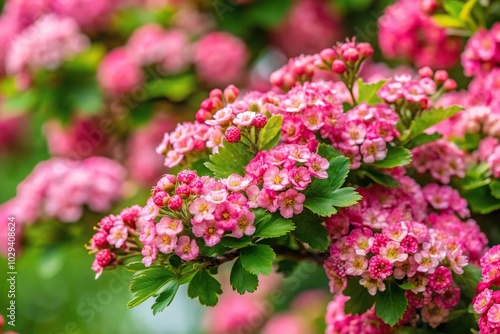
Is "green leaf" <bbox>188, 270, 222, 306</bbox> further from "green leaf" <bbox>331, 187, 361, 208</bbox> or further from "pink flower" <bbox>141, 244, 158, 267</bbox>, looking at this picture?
"green leaf" <bbox>331, 187, 361, 208</bbox>

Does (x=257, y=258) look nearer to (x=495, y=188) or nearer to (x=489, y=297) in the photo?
(x=489, y=297)

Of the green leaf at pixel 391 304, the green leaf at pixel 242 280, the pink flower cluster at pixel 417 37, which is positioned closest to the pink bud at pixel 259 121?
the green leaf at pixel 242 280

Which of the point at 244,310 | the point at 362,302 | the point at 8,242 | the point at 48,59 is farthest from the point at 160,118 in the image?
the point at 362,302

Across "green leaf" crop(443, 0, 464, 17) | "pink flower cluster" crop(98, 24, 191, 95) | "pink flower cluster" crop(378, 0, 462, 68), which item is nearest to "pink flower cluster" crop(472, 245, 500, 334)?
"green leaf" crop(443, 0, 464, 17)

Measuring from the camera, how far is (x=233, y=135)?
4.49 feet

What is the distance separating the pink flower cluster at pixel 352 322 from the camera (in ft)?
5.05

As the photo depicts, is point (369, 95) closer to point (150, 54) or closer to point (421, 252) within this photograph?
point (421, 252)

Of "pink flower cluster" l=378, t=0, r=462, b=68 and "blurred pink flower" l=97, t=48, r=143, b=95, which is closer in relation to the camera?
"pink flower cluster" l=378, t=0, r=462, b=68

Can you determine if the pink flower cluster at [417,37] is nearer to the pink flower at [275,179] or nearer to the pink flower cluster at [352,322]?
the pink flower cluster at [352,322]

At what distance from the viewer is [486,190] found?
1.70 metres

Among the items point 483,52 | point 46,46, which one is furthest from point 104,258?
point 46,46

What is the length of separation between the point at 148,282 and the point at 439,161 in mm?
659

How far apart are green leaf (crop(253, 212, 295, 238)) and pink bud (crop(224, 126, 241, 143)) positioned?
0.45ft

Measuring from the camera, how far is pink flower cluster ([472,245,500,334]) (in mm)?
1317
